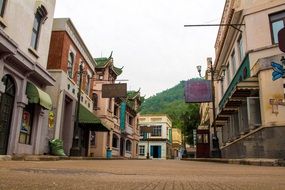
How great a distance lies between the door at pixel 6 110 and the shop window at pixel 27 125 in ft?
4.15

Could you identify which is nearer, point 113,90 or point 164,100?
point 113,90

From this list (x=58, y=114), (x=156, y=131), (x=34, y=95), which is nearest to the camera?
(x=34, y=95)

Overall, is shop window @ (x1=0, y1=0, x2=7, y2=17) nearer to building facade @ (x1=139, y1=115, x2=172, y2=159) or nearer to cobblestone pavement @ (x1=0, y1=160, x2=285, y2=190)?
cobblestone pavement @ (x1=0, y1=160, x2=285, y2=190)

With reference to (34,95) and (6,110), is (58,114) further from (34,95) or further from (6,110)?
(6,110)

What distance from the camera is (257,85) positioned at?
50.6 ft

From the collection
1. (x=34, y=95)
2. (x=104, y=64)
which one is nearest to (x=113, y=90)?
(x=34, y=95)

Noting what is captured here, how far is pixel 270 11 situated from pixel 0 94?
14.0 m

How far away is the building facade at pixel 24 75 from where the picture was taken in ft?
38.4

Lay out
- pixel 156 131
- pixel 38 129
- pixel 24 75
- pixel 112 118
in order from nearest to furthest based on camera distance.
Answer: pixel 24 75 → pixel 38 129 → pixel 112 118 → pixel 156 131

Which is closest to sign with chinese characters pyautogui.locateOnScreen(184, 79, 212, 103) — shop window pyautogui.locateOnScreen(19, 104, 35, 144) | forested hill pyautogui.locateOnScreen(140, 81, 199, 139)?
shop window pyautogui.locateOnScreen(19, 104, 35, 144)

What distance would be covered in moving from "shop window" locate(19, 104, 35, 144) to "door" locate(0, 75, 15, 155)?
1.26 meters

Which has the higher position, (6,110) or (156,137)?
(156,137)

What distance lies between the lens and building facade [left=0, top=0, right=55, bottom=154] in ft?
38.4

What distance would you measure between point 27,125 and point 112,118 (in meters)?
19.1
